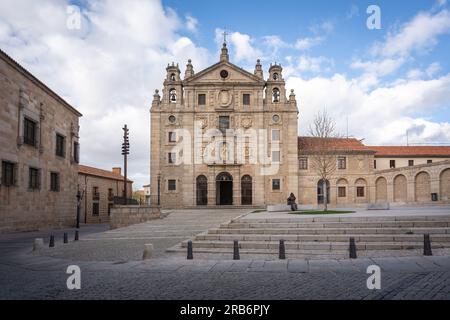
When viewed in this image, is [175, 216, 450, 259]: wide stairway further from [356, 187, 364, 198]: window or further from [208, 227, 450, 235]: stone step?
[356, 187, 364, 198]: window

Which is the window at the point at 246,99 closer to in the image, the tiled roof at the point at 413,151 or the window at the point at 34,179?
the tiled roof at the point at 413,151

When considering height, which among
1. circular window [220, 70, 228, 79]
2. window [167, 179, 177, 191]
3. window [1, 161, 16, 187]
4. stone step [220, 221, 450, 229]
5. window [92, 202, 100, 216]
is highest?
circular window [220, 70, 228, 79]

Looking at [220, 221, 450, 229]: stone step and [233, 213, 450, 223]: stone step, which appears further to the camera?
[233, 213, 450, 223]: stone step

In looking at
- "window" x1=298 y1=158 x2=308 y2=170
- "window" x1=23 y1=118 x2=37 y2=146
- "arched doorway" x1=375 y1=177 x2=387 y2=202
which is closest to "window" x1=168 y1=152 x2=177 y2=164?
"window" x1=298 y1=158 x2=308 y2=170

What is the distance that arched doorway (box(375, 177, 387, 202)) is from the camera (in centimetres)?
4312

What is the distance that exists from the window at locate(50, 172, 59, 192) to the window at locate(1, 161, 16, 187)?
566cm

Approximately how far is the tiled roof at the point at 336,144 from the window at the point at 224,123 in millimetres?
9766

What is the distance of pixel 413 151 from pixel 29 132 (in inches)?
1772

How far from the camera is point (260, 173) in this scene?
41.7 m

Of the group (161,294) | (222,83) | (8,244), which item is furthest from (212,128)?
(161,294)

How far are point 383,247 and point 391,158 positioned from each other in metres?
38.7

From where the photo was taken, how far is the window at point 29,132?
2382cm

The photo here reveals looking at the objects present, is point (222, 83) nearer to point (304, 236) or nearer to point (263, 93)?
point (263, 93)

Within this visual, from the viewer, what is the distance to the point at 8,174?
70.8 feet
